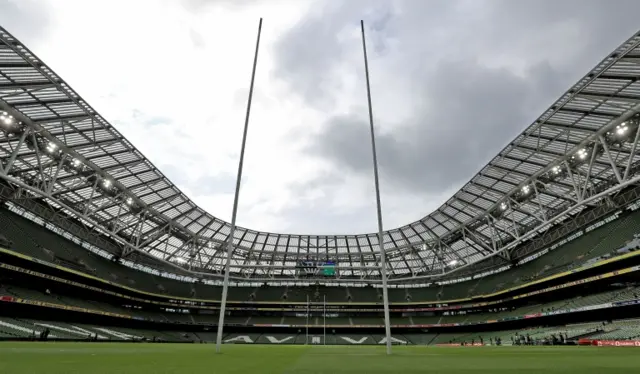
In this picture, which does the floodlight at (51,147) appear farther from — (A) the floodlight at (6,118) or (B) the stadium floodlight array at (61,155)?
(A) the floodlight at (6,118)

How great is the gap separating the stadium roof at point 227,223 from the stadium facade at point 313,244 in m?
0.18

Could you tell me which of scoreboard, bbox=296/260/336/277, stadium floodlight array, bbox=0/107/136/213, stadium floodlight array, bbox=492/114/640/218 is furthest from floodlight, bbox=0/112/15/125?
stadium floodlight array, bbox=492/114/640/218

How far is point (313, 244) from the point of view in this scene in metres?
59.3

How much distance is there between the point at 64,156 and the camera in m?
27.0

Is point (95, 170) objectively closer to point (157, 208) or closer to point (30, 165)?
point (30, 165)

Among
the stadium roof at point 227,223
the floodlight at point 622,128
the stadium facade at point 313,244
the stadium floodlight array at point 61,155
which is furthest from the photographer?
the stadium facade at point 313,244

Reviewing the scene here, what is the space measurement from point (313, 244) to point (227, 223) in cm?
1734

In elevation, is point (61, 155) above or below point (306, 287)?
above

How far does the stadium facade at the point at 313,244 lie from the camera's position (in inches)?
985

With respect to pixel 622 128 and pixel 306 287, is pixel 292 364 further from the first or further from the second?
pixel 306 287

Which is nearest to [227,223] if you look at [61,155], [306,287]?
[61,155]

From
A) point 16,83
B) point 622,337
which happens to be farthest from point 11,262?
point 622,337

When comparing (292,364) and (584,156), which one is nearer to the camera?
(292,364)

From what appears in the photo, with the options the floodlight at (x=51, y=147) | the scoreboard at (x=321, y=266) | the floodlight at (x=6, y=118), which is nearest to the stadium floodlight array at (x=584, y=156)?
the scoreboard at (x=321, y=266)
